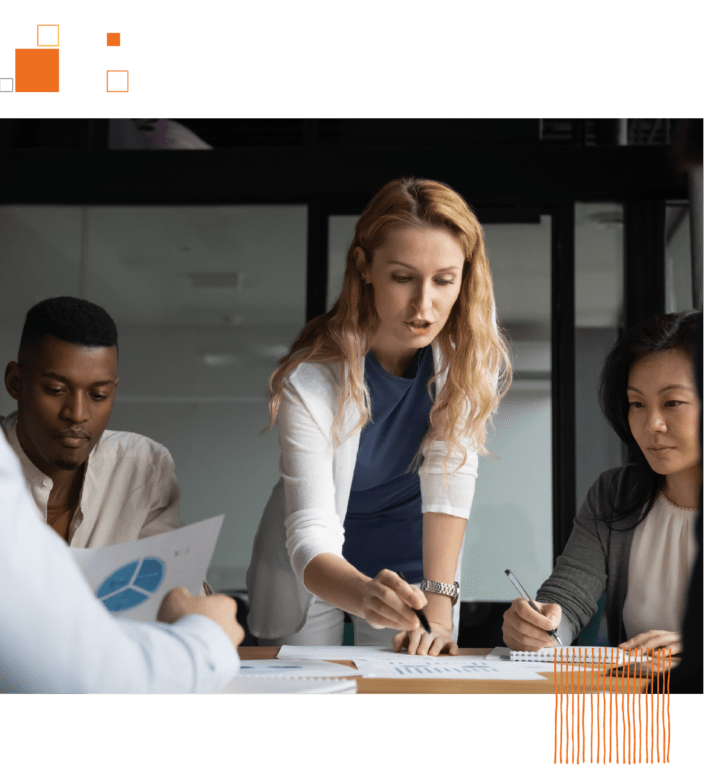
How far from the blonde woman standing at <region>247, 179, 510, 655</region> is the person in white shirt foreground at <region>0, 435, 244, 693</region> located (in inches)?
18.8

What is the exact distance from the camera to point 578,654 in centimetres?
104

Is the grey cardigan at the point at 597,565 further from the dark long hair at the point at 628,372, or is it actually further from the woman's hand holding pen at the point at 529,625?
the woman's hand holding pen at the point at 529,625

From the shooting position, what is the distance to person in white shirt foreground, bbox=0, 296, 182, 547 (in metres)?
1.36

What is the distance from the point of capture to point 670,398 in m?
1.29

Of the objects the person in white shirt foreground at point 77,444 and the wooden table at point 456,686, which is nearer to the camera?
the wooden table at point 456,686

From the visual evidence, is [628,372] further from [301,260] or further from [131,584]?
[301,260]

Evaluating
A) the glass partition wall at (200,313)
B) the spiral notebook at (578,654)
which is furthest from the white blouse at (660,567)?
the glass partition wall at (200,313)

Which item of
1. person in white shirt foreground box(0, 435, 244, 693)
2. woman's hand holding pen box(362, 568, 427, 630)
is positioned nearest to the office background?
woman's hand holding pen box(362, 568, 427, 630)
